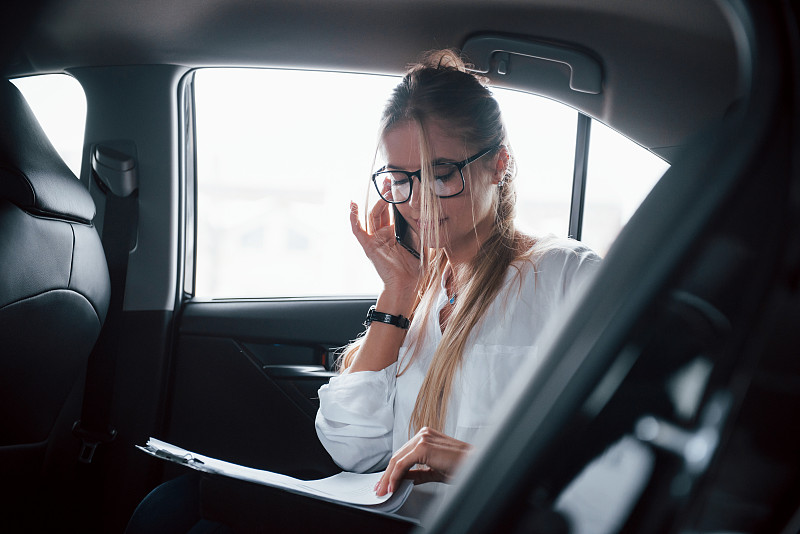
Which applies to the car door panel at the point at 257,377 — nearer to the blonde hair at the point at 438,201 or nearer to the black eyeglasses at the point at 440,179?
the blonde hair at the point at 438,201

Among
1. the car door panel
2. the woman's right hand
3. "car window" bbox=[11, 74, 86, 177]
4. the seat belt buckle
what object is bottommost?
the seat belt buckle

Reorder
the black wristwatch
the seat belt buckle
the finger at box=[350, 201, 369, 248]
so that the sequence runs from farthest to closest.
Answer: the seat belt buckle
the finger at box=[350, 201, 369, 248]
the black wristwatch

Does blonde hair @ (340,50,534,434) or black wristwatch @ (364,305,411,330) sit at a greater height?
blonde hair @ (340,50,534,434)

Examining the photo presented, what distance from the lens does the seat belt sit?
1.78 meters

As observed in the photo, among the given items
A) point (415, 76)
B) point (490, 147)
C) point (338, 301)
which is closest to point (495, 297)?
point (490, 147)

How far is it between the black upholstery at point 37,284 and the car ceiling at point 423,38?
408 millimetres

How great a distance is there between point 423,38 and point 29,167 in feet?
3.26

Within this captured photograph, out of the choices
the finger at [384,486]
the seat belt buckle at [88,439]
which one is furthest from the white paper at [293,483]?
the seat belt buckle at [88,439]

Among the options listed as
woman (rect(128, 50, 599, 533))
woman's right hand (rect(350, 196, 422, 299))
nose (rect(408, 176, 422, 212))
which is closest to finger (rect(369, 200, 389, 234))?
woman's right hand (rect(350, 196, 422, 299))

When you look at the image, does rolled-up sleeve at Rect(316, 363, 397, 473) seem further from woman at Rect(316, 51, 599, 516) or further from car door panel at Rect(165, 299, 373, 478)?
car door panel at Rect(165, 299, 373, 478)

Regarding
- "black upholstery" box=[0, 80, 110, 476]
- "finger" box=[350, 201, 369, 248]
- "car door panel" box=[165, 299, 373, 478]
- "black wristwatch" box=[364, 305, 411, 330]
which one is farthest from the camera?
"car door panel" box=[165, 299, 373, 478]

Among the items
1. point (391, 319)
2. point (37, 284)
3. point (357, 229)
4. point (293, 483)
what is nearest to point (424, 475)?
point (293, 483)

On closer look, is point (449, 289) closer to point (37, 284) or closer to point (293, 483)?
point (293, 483)

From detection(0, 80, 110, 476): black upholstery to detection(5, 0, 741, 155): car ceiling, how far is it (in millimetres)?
408
